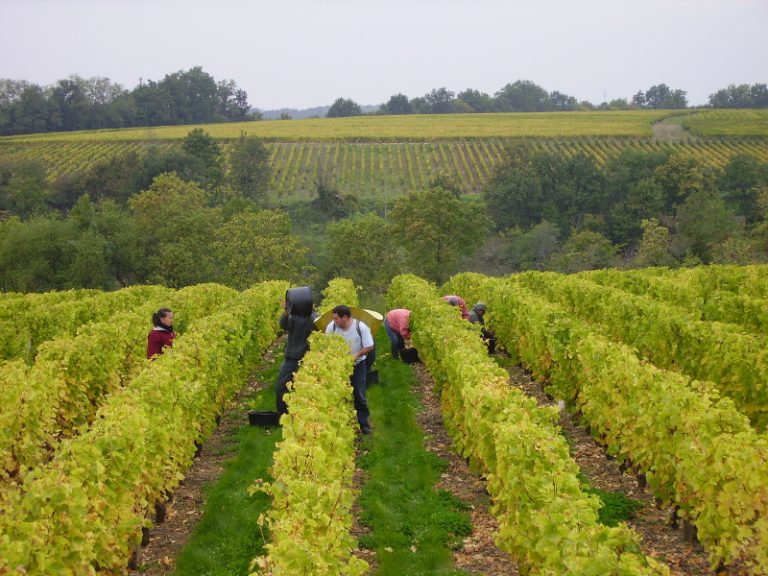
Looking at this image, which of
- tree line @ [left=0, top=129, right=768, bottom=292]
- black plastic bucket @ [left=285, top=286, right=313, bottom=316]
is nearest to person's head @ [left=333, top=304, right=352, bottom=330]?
black plastic bucket @ [left=285, top=286, right=313, bottom=316]

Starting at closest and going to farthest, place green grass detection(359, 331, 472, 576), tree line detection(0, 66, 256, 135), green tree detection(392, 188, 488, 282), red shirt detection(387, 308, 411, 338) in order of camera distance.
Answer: green grass detection(359, 331, 472, 576), red shirt detection(387, 308, 411, 338), green tree detection(392, 188, 488, 282), tree line detection(0, 66, 256, 135)

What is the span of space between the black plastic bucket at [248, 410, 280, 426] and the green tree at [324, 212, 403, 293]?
35099 mm

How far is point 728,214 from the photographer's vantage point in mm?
52125

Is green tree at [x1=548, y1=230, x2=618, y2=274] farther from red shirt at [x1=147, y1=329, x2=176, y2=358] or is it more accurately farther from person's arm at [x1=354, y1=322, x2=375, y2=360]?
red shirt at [x1=147, y1=329, x2=176, y2=358]

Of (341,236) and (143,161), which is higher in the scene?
(143,161)

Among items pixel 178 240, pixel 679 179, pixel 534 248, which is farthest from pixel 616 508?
pixel 679 179

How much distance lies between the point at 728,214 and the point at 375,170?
36954mm

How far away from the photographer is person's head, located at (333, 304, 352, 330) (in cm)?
1004

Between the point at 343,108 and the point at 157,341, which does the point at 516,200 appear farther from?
the point at 343,108

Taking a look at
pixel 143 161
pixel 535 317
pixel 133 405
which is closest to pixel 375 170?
pixel 143 161

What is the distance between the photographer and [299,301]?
1009 centimetres

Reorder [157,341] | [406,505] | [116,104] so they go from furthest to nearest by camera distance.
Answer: [116,104]
[157,341]
[406,505]

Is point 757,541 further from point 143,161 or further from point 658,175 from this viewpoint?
point 143,161

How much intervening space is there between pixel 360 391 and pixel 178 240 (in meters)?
Result: 38.9
